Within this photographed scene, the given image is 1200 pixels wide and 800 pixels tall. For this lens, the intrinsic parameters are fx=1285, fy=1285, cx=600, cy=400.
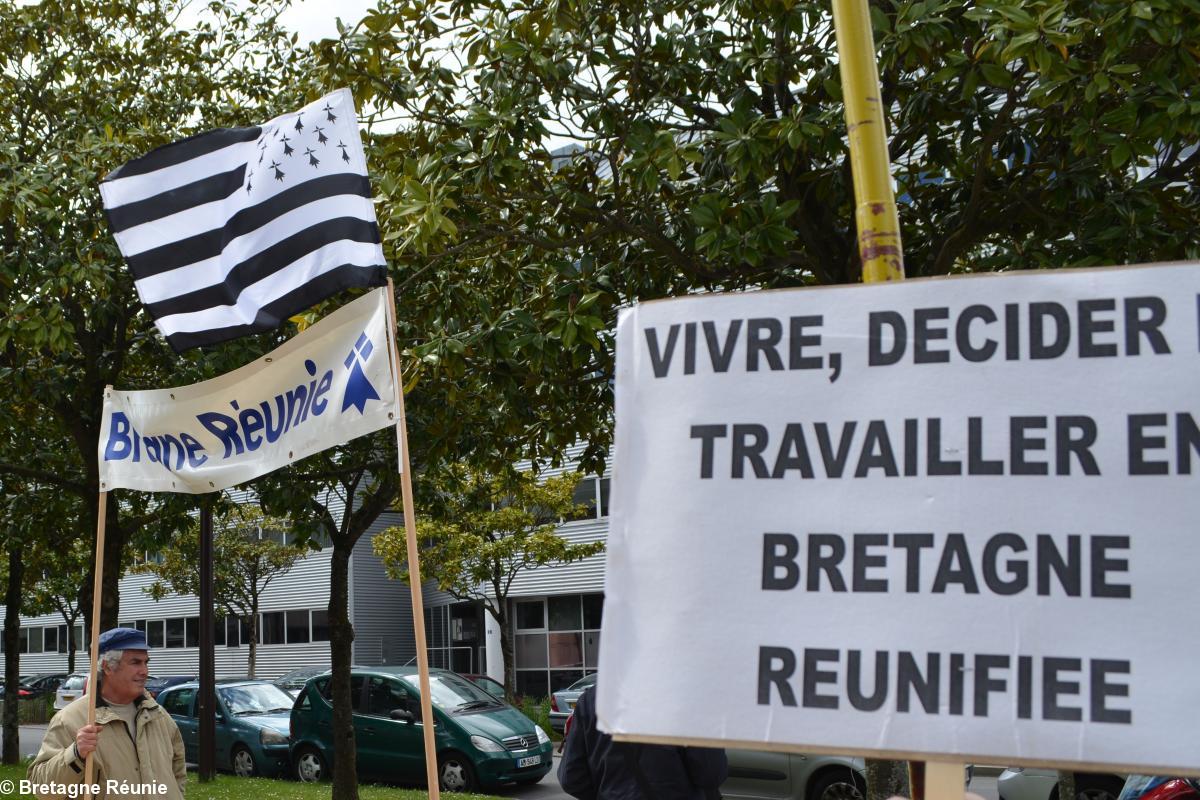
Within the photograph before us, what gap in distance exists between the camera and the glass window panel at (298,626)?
42.1 meters

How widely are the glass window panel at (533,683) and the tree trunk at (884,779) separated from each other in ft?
91.8

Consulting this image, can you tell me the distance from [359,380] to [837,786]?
9.29 meters

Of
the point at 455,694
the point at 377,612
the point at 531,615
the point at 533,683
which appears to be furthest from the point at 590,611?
the point at 455,694

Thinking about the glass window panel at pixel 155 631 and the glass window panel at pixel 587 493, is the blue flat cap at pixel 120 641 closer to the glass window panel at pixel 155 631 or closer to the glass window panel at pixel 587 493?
the glass window panel at pixel 587 493

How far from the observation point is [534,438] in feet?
36.1

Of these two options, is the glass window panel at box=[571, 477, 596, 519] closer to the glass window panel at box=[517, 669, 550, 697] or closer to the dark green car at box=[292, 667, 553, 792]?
the glass window panel at box=[517, 669, 550, 697]

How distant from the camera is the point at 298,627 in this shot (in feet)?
139

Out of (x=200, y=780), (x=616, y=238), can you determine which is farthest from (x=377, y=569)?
(x=616, y=238)

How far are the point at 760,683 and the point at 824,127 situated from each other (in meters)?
5.03

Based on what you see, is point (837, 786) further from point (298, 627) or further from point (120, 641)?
point (298, 627)

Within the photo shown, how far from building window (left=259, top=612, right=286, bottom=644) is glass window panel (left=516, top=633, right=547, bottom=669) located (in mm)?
11029

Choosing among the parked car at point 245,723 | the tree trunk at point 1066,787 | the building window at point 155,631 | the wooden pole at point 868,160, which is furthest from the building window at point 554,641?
the wooden pole at point 868,160

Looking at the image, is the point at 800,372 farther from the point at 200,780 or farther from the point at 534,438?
the point at 200,780

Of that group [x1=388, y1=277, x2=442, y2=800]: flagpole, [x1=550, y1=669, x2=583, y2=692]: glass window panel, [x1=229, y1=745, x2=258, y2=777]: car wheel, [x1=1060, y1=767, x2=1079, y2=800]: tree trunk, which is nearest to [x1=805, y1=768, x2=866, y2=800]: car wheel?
[x1=1060, y1=767, x2=1079, y2=800]: tree trunk
